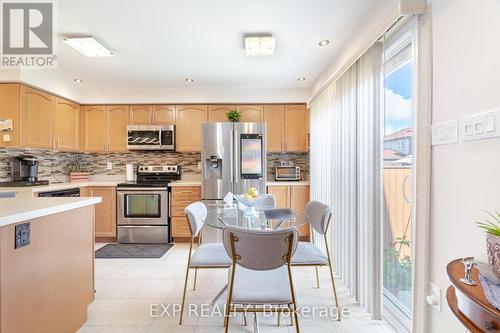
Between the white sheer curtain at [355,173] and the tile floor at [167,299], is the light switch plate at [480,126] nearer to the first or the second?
the white sheer curtain at [355,173]

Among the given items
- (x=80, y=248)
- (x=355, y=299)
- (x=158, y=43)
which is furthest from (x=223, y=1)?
(x=355, y=299)

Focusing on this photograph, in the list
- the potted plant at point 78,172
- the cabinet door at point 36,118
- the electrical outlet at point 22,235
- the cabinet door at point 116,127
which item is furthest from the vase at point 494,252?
the potted plant at point 78,172

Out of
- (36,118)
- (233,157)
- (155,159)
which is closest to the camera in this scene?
(36,118)

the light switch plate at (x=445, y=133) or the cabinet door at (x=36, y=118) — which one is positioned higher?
the cabinet door at (x=36, y=118)

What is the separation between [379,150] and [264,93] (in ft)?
9.07

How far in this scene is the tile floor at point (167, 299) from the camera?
2.03 metres

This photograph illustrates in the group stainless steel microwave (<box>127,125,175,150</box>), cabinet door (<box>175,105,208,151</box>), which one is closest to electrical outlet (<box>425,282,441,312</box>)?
cabinet door (<box>175,105,208,151</box>)

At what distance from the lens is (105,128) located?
14.8 feet

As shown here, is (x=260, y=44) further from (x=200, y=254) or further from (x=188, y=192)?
(x=188, y=192)

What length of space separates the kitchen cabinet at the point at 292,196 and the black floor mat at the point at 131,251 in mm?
1824

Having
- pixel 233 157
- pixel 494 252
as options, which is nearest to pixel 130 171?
pixel 233 157

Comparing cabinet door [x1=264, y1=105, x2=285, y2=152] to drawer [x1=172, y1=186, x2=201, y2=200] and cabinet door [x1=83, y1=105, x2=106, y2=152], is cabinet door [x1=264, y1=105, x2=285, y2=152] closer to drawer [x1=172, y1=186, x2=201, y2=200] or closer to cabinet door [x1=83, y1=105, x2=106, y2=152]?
drawer [x1=172, y1=186, x2=201, y2=200]

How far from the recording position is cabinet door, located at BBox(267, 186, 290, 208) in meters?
4.20

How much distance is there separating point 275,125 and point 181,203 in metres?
2.02
